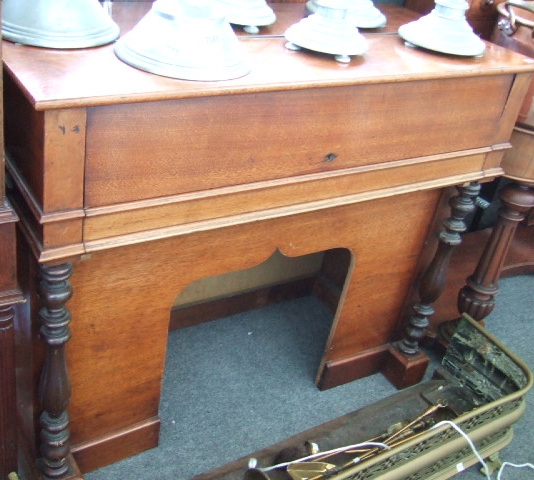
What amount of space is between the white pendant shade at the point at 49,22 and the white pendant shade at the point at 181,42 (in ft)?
0.37

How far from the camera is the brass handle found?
2.16m

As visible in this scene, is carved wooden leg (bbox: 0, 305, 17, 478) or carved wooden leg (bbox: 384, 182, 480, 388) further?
carved wooden leg (bbox: 384, 182, 480, 388)

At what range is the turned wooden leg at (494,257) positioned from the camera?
2430 mm

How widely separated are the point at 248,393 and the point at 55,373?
0.94m

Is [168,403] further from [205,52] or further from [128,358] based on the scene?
[205,52]

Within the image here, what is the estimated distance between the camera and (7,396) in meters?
1.68

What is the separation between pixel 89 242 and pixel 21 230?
0.19 m

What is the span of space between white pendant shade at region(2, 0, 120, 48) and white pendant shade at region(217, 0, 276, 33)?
1.39 feet

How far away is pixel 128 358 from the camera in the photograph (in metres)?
1.92

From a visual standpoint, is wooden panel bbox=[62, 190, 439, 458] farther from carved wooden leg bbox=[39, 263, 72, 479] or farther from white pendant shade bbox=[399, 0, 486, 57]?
white pendant shade bbox=[399, 0, 486, 57]

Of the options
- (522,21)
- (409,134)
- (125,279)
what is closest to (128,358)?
(125,279)

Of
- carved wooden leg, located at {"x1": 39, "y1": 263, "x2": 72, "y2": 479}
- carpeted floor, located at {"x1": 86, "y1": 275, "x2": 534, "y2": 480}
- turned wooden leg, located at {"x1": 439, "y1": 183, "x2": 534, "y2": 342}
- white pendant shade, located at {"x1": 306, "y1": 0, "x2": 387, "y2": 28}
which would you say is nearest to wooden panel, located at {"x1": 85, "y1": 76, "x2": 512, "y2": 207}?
carved wooden leg, located at {"x1": 39, "y1": 263, "x2": 72, "y2": 479}

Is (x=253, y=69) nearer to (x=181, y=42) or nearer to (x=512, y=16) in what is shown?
(x=181, y=42)

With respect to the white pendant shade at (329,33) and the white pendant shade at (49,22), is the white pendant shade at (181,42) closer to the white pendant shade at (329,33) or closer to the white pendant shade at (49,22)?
the white pendant shade at (49,22)
